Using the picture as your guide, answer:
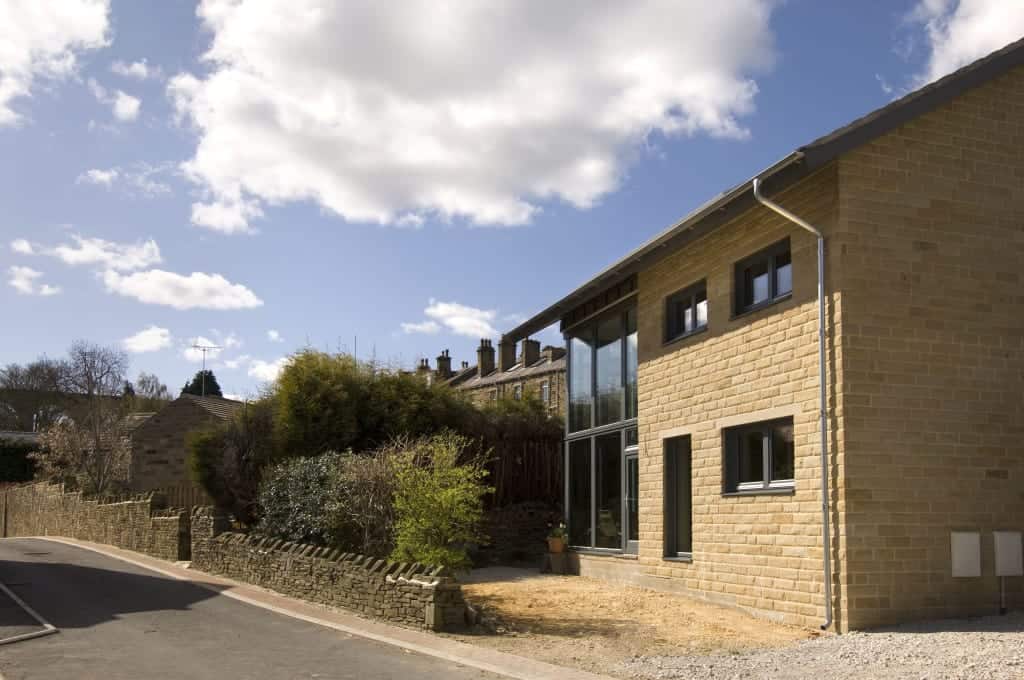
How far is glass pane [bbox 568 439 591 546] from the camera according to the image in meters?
19.0

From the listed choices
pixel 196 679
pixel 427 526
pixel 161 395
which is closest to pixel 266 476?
pixel 427 526

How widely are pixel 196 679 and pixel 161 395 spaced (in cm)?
6984

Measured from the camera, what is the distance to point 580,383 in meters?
19.9

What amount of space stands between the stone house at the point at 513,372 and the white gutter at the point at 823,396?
90.0ft

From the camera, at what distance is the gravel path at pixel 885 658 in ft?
29.2

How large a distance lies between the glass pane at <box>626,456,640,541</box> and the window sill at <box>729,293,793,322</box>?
3998mm

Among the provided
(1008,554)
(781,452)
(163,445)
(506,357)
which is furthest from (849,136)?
(506,357)

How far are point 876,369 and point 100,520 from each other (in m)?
23.2

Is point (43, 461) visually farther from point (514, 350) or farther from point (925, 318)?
point (925, 318)

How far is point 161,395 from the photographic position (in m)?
74.6

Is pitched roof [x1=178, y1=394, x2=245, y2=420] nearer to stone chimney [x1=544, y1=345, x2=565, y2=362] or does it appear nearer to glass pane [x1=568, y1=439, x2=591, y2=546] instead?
stone chimney [x1=544, y1=345, x2=565, y2=362]

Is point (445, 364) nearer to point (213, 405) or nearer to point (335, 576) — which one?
point (213, 405)

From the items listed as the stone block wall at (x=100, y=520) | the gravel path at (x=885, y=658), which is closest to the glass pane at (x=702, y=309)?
the gravel path at (x=885, y=658)

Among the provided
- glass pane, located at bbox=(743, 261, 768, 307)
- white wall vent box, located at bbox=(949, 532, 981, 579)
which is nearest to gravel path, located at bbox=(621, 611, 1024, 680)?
white wall vent box, located at bbox=(949, 532, 981, 579)
